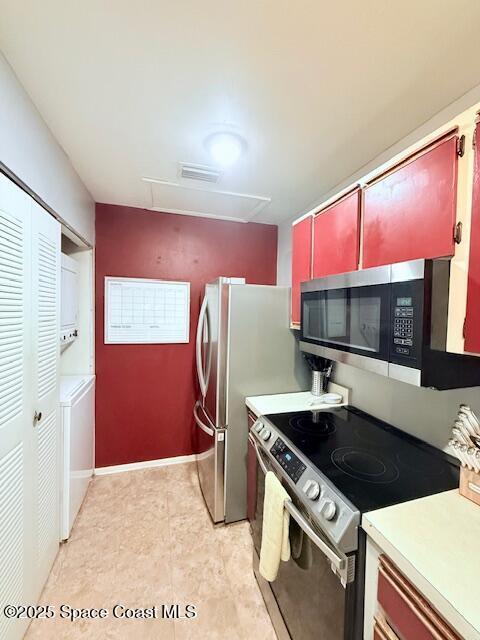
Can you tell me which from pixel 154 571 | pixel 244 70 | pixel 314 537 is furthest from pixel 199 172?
pixel 154 571

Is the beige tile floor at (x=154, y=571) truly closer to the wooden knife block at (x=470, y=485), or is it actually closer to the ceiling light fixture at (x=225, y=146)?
the wooden knife block at (x=470, y=485)

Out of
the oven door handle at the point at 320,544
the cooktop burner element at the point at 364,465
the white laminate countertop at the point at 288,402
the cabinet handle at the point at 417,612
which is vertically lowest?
the oven door handle at the point at 320,544

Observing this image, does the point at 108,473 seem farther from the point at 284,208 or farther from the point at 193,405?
the point at 284,208

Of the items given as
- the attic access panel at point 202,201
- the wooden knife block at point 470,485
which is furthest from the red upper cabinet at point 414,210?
the attic access panel at point 202,201

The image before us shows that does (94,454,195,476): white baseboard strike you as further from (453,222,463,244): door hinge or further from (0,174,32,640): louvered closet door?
(453,222,463,244): door hinge

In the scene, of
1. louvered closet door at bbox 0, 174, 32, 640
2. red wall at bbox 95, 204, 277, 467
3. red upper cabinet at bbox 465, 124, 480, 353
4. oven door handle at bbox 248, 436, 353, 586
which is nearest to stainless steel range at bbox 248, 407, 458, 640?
oven door handle at bbox 248, 436, 353, 586

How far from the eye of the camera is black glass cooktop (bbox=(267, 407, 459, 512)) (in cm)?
97

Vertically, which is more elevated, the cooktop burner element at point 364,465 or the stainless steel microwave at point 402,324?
the stainless steel microwave at point 402,324

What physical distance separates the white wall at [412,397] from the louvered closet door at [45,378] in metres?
1.78

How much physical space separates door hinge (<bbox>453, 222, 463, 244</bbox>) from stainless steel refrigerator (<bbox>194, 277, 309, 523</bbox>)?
45.4 inches

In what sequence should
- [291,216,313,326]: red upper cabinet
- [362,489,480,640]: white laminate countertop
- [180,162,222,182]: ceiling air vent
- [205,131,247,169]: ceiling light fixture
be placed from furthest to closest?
[180,162,222,182]: ceiling air vent, [291,216,313,326]: red upper cabinet, [205,131,247,169]: ceiling light fixture, [362,489,480,640]: white laminate countertop

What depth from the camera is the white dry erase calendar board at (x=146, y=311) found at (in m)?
2.53

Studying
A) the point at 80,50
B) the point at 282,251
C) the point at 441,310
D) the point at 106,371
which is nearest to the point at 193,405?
the point at 106,371

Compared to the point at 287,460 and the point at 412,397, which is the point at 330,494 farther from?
the point at 412,397
